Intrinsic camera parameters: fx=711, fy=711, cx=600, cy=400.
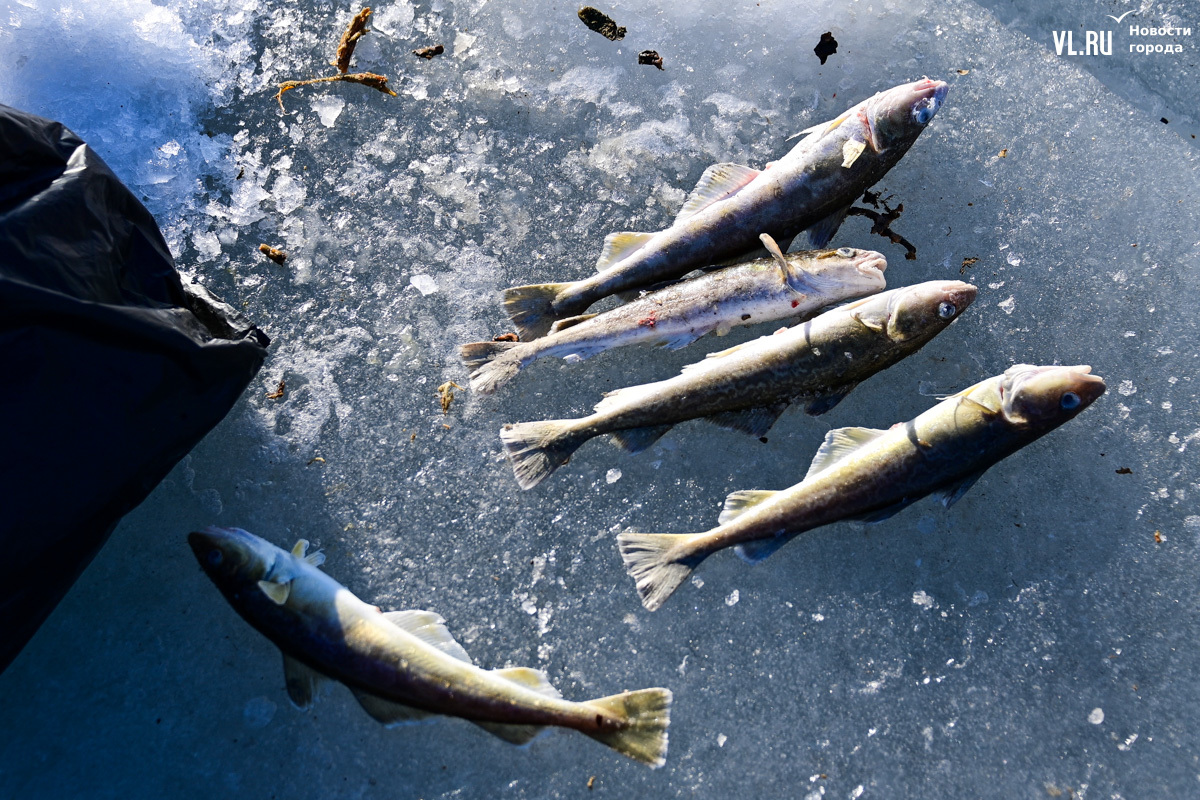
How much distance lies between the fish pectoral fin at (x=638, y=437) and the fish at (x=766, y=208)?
69 cm

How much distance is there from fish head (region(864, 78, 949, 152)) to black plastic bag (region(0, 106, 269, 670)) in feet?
10.9

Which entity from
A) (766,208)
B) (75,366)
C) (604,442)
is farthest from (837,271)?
(75,366)

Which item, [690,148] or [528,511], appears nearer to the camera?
[528,511]

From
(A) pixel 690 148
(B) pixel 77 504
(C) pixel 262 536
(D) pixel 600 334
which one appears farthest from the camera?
(A) pixel 690 148

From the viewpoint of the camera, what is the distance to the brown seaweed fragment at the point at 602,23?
4.23 meters

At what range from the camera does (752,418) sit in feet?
11.7

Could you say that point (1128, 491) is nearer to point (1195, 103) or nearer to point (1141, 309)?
point (1141, 309)

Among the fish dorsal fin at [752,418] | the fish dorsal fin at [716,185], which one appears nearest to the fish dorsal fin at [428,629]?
the fish dorsal fin at [752,418]

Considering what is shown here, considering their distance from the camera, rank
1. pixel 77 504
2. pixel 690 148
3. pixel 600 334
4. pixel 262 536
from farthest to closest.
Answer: pixel 690 148, pixel 262 536, pixel 600 334, pixel 77 504

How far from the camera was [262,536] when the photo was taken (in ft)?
12.4

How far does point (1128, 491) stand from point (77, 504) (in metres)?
5.08

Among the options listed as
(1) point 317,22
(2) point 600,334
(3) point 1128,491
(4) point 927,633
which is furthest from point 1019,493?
(1) point 317,22

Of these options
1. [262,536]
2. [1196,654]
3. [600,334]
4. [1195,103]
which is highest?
[1195,103]

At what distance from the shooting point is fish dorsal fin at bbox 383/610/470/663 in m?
3.42
